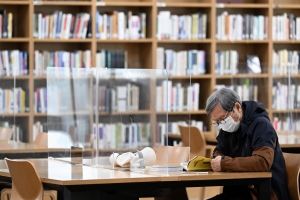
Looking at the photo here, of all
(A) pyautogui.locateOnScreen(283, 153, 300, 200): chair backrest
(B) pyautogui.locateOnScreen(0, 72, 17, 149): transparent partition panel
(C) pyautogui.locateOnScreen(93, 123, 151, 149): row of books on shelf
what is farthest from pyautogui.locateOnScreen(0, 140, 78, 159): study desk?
(A) pyautogui.locateOnScreen(283, 153, 300, 200): chair backrest

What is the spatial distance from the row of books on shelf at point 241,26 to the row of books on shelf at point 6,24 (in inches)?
95.6

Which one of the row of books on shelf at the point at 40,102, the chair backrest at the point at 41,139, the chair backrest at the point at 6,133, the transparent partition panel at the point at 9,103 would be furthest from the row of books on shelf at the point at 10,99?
the row of books on shelf at the point at 40,102

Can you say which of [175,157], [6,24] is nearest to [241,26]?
[6,24]

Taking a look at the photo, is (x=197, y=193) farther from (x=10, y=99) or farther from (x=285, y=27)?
(x=285, y=27)

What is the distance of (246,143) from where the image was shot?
13.8 ft

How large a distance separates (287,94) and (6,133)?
3.28m

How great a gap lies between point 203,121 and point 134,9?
1.57 m

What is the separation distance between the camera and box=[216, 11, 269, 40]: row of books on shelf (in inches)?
345

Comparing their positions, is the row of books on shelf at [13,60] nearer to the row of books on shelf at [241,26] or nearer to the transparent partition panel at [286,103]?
the row of books on shelf at [241,26]

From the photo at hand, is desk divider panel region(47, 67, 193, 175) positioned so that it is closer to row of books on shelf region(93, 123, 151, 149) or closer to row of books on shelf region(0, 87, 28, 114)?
row of books on shelf region(93, 123, 151, 149)

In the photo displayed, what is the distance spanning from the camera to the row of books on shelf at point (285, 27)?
893cm

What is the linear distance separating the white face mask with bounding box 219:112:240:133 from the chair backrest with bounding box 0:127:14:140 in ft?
8.29

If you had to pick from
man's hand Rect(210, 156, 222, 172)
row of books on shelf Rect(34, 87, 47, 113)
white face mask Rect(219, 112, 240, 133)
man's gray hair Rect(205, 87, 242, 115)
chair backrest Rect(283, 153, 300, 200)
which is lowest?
chair backrest Rect(283, 153, 300, 200)

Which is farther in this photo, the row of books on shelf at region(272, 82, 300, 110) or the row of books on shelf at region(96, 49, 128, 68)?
the row of books on shelf at region(96, 49, 128, 68)
